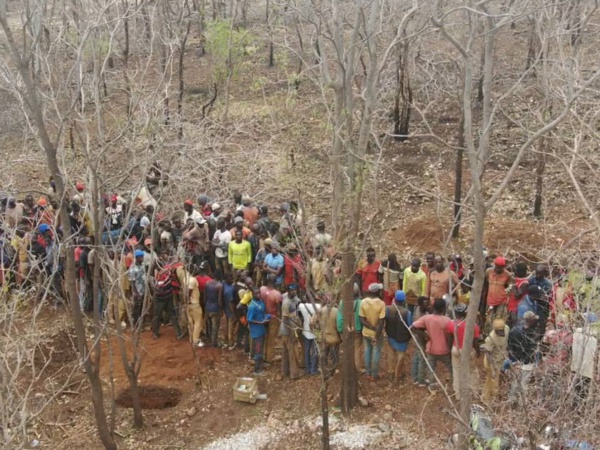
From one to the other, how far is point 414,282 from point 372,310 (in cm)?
144

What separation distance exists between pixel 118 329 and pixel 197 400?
2168 mm

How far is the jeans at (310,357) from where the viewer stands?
1134 cm

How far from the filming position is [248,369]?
39.1ft

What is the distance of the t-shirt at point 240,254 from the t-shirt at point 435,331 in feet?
13.3

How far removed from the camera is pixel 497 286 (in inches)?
455

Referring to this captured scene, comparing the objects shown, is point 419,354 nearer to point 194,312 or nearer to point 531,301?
point 531,301

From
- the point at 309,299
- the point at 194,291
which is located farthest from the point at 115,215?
the point at 309,299

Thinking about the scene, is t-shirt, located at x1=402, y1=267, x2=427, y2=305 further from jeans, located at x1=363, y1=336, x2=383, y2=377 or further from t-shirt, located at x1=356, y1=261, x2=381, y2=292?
jeans, located at x1=363, y1=336, x2=383, y2=377

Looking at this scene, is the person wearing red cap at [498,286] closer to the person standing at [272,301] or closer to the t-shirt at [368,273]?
the t-shirt at [368,273]

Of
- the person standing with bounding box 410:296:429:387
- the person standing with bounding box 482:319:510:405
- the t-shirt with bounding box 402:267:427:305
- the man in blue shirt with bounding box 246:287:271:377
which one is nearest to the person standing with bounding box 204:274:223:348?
the man in blue shirt with bounding box 246:287:271:377

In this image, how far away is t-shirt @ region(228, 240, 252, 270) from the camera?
13172mm

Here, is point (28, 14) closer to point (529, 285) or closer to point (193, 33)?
point (529, 285)

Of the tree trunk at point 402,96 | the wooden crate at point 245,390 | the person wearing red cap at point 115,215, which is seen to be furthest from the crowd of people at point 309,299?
the tree trunk at point 402,96

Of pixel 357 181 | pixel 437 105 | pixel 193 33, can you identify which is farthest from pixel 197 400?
pixel 193 33
